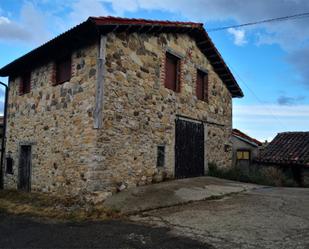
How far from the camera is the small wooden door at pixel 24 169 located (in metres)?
11.8

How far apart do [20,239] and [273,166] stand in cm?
1186

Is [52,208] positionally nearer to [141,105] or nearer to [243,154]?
[141,105]

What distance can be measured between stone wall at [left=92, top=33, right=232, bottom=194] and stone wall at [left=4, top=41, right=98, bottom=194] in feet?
1.73

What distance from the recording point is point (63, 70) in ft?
35.5

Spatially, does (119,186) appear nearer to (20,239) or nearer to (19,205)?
(19,205)

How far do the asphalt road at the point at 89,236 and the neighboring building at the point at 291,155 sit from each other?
9673 mm

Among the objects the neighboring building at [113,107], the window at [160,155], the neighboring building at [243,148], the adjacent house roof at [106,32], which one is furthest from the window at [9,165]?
the neighboring building at [243,148]

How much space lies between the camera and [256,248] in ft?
17.3

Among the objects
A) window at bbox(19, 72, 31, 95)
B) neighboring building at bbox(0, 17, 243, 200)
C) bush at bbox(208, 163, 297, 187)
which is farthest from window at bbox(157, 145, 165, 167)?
window at bbox(19, 72, 31, 95)

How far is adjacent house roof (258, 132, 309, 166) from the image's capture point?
48.1 ft

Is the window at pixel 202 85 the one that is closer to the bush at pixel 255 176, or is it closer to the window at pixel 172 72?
the window at pixel 172 72

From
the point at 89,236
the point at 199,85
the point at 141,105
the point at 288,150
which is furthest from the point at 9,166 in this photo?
the point at 288,150

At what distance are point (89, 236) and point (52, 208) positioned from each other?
3.02 m

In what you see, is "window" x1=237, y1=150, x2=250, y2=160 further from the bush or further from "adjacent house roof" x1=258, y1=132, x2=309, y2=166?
the bush
